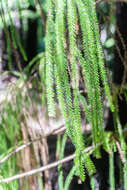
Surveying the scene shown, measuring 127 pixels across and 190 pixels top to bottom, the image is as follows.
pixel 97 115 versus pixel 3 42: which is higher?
pixel 3 42

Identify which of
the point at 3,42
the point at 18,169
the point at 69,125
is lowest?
the point at 18,169

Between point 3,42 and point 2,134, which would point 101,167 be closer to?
point 2,134

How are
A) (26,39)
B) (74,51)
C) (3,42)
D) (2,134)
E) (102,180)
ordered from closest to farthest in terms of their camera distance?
(74,51) < (2,134) < (102,180) < (3,42) < (26,39)

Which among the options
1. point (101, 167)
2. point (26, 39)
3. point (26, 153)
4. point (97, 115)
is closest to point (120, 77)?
point (101, 167)

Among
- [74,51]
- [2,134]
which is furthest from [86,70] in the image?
[2,134]

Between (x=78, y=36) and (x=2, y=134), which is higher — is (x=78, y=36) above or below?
above

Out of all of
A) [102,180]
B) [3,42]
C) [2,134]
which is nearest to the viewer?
[2,134]

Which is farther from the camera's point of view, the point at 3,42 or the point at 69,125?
the point at 3,42

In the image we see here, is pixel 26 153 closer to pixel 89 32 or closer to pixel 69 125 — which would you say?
pixel 69 125

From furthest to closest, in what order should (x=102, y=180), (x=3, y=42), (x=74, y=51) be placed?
(x=3, y=42) < (x=102, y=180) < (x=74, y=51)
